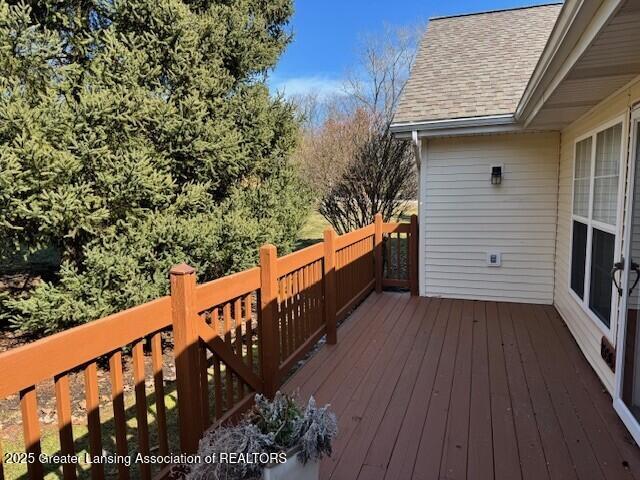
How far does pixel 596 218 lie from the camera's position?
3.59 meters

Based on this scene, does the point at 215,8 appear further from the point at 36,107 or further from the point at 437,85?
the point at 437,85

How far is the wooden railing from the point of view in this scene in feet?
4.48

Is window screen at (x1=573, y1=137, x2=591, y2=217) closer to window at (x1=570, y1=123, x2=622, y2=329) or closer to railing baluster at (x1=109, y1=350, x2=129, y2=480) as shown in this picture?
window at (x1=570, y1=123, x2=622, y2=329)

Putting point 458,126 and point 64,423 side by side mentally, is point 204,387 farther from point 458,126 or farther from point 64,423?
point 458,126

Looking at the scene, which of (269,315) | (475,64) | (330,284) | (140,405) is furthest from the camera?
(475,64)

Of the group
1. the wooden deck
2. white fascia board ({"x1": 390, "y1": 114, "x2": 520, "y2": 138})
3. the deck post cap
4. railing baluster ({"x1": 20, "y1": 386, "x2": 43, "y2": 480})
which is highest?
white fascia board ({"x1": 390, "y1": 114, "x2": 520, "y2": 138})

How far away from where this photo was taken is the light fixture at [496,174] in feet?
18.2

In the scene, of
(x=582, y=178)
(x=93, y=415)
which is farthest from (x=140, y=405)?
(x=582, y=178)

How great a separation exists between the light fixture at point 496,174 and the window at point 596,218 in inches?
42.6

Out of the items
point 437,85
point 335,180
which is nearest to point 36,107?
point 437,85

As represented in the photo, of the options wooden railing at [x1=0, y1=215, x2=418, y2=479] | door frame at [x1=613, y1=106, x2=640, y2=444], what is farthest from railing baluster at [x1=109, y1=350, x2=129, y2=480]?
door frame at [x1=613, y1=106, x2=640, y2=444]

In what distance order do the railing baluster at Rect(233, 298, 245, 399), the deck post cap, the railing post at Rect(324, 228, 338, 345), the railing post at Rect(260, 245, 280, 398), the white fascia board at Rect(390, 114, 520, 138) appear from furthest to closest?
the white fascia board at Rect(390, 114, 520, 138), the railing post at Rect(324, 228, 338, 345), the railing post at Rect(260, 245, 280, 398), the railing baluster at Rect(233, 298, 245, 399), the deck post cap

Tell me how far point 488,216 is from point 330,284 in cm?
A: 268

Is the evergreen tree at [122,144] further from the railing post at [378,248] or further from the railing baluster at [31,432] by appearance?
the railing baluster at [31,432]
